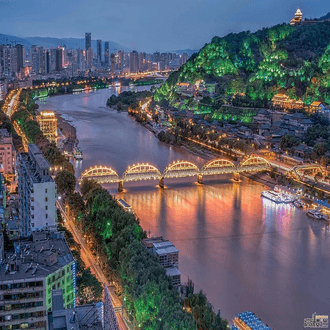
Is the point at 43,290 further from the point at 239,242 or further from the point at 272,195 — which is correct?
the point at 272,195

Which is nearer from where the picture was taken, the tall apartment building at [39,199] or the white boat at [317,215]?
the tall apartment building at [39,199]

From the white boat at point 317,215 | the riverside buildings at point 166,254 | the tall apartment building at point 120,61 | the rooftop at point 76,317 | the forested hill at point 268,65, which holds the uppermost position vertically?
the tall apartment building at point 120,61

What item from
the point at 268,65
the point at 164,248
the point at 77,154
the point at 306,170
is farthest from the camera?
the point at 268,65

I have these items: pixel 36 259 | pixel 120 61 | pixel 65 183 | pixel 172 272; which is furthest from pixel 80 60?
pixel 36 259

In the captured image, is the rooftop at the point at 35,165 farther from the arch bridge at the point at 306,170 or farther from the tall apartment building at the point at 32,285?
the arch bridge at the point at 306,170

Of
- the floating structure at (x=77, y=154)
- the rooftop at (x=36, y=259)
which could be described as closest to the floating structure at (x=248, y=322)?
the rooftop at (x=36, y=259)

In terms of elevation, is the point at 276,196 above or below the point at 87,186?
below

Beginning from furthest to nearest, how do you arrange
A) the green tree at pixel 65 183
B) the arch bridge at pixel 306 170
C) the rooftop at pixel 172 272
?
the arch bridge at pixel 306 170
the green tree at pixel 65 183
the rooftop at pixel 172 272

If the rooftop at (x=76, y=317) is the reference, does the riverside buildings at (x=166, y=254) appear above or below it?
below
